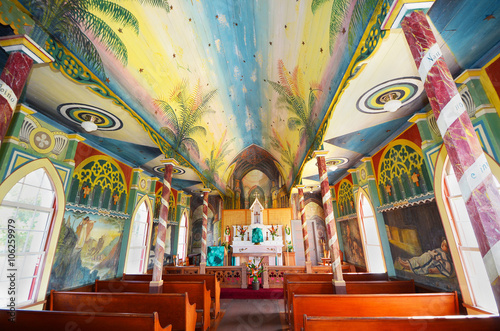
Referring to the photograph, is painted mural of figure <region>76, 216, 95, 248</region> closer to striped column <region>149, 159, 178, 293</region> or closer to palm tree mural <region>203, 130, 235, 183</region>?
striped column <region>149, 159, 178, 293</region>

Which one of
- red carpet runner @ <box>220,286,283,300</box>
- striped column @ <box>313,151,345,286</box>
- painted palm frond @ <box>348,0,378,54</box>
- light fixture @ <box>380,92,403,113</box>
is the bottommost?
red carpet runner @ <box>220,286,283,300</box>

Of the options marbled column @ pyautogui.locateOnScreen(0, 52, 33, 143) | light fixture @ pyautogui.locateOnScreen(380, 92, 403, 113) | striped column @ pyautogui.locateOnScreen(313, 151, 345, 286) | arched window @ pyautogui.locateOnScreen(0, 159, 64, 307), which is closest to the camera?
marbled column @ pyautogui.locateOnScreen(0, 52, 33, 143)

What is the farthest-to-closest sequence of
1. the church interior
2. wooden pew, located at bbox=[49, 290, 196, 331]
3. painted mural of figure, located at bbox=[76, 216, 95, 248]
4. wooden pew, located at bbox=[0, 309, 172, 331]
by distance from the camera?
painted mural of figure, located at bbox=[76, 216, 95, 248], wooden pew, located at bbox=[49, 290, 196, 331], wooden pew, located at bbox=[0, 309, 172, 331], the church interior

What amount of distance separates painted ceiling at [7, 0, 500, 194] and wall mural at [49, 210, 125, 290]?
2.36 meters

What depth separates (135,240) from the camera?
8.84 metres

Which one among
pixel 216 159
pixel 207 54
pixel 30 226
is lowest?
pixel 30 226

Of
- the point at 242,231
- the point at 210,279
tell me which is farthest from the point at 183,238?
the point at 210,279

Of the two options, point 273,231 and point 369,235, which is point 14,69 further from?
point 273,231

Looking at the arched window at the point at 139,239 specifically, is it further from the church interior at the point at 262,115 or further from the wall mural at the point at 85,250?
the wall mural at the point at 85,250

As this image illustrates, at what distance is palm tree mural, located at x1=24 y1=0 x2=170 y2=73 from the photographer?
3.03 meters

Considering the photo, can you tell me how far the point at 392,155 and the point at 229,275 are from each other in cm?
711

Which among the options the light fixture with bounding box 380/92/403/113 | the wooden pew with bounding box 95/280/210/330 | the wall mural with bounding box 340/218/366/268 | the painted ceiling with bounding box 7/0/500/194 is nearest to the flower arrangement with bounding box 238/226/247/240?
the wall mural with bounding box 340/218/366/268

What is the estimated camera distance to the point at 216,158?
36.2 ft

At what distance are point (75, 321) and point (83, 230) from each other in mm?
4346
